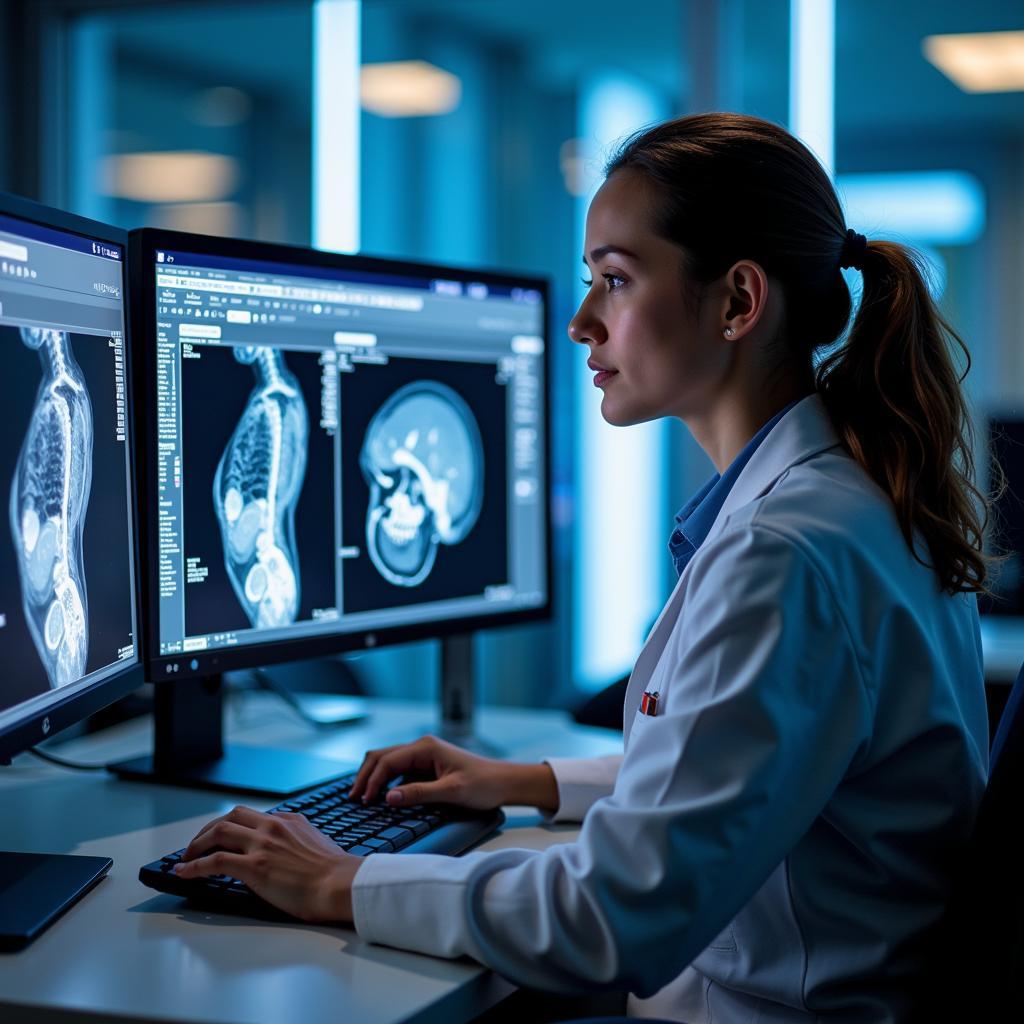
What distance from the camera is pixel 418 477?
155 centimetres

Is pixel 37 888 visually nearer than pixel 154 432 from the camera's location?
Yes

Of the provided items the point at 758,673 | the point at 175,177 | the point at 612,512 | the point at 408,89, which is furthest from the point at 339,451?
the point at 612,512

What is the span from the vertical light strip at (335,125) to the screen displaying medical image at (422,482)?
1.85 m

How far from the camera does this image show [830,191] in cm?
116

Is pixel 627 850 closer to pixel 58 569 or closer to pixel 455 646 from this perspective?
pixel 58 569

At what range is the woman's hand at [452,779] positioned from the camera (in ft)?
4.02

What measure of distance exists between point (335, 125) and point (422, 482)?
7.02 ft

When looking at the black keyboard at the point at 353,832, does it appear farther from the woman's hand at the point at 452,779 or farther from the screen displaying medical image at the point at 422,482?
the screen displaying medical image at the point at 422,482

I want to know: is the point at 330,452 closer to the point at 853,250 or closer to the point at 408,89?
the point at 853,250

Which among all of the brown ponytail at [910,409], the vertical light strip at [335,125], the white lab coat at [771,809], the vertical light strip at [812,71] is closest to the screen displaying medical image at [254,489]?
the white lab coat at [771,809]

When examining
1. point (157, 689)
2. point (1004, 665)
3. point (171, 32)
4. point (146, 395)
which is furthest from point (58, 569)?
point (171, 32)

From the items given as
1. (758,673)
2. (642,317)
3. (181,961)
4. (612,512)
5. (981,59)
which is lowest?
(181,961)

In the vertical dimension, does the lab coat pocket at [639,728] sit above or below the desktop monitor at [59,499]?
below

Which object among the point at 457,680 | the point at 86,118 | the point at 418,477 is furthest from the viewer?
the point at 86,118
